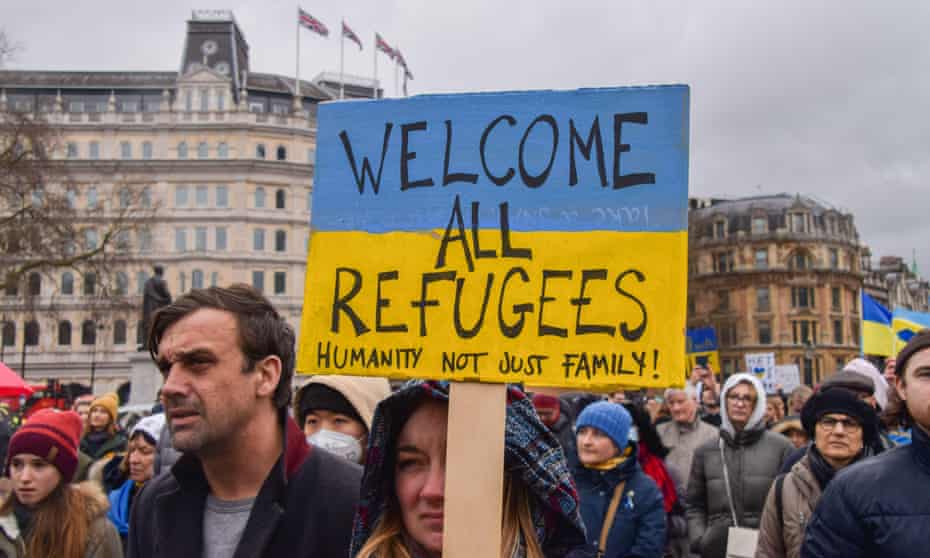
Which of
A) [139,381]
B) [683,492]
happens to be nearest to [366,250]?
[683,492]

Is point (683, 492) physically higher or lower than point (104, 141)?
lower

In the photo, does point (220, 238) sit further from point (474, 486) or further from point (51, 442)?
point (474, 486)

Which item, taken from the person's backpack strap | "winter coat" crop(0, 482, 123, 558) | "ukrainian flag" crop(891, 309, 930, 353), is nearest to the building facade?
"ukrainian flag" crop(891, 309, 930, 353)

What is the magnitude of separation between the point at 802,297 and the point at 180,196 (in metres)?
52.4

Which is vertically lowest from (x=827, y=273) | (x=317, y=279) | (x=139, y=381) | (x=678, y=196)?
(x=139, y=381)

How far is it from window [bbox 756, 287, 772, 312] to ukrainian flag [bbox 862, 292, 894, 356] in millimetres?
71250

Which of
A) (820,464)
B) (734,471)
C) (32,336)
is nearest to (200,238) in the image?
(32,336)

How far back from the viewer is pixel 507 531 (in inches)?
88.0

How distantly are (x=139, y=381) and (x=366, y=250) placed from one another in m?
30.5

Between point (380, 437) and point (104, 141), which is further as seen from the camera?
point (104, 141)

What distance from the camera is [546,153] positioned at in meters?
2.36

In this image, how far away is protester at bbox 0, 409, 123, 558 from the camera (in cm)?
385

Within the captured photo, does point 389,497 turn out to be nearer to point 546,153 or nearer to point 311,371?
point 311,371

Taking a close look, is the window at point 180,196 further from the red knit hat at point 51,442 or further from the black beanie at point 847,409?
the black beanie at point 847,409
